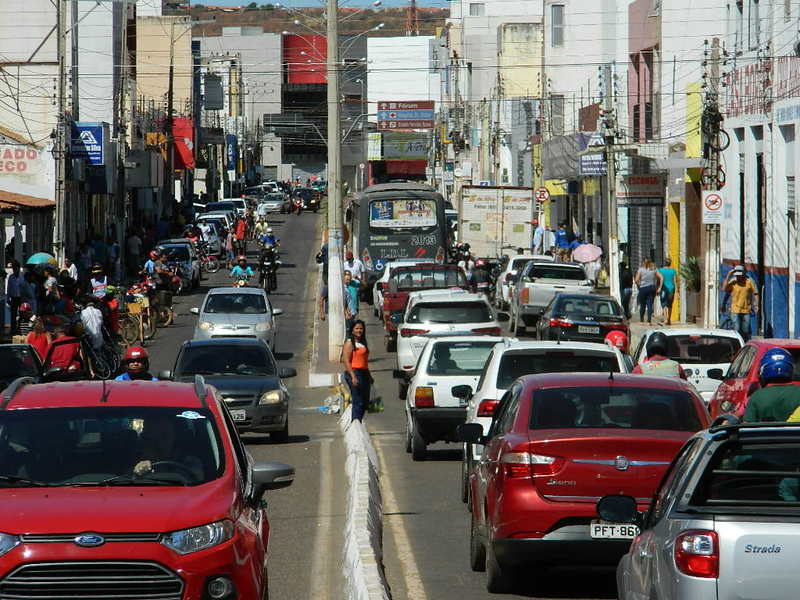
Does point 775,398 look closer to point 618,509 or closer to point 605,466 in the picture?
point 605,466

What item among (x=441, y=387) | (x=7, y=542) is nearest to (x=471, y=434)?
(x=7, y=542)

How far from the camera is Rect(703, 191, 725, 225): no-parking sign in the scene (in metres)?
34.1

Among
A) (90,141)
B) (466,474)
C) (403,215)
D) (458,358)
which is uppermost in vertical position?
(90,141)

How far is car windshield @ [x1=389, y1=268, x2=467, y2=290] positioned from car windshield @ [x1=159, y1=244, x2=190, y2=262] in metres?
17.0

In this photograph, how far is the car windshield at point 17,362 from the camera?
69.0 ft

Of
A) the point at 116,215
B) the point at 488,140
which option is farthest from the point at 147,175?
the point at 488,140

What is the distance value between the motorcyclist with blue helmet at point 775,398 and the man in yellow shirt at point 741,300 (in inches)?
801

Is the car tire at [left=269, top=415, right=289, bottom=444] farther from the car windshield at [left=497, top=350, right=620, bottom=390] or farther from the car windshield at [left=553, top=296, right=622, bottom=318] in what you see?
the car windshield at [left=553, top=296, right=622, bottom=318]

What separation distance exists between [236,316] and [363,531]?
24.3m

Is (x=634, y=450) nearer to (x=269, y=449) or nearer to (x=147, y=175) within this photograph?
(x=269, y=449)

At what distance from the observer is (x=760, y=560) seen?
5953 mm

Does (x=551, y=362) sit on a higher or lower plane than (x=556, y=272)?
lower

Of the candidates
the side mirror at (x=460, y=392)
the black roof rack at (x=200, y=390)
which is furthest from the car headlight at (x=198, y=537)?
the side mirror at (x=460, y=392)

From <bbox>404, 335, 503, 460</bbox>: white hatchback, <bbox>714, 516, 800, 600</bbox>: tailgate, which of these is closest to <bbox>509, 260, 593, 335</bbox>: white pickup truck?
<bbox>404, 335, 503, 460</bbox>: white hatchback
